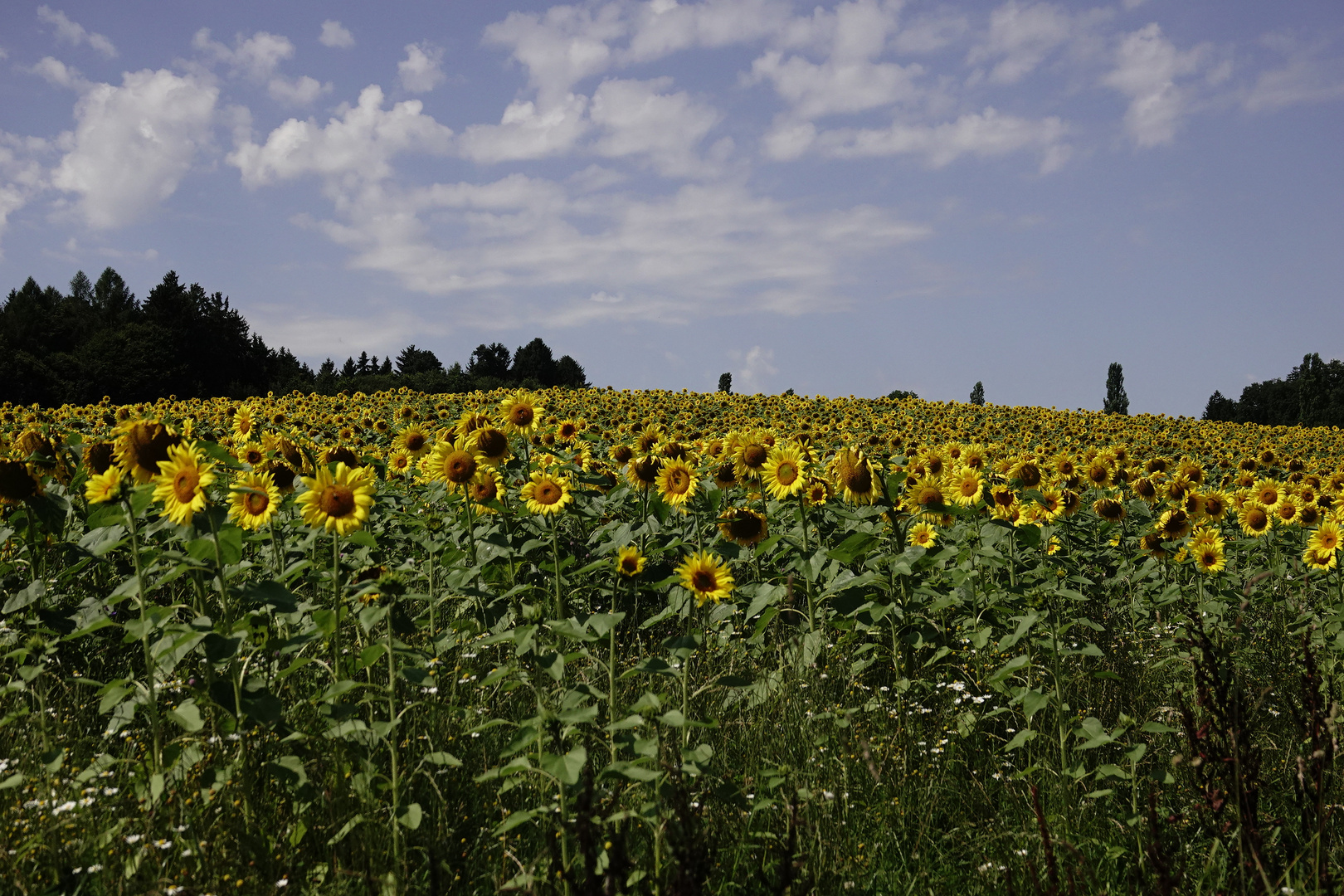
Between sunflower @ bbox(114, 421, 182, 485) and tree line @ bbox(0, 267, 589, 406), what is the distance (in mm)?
28213

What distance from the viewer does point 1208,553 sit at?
6.19 meters

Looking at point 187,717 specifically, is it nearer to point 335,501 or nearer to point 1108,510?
point 335,501

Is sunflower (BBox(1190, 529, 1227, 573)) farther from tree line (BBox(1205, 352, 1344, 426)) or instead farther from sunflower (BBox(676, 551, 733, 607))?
tree line (BBox(1205, 352, 1344, 426))

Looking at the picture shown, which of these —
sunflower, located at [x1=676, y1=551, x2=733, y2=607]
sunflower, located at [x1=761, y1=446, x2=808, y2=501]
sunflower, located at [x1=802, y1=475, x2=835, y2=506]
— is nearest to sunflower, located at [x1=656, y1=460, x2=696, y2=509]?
sunflower, located at [x1=761, y1=446, x2=808, y2=501]

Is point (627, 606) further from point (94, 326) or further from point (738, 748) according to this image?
point (94, 326)

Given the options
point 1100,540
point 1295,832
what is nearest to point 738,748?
point 1295,832

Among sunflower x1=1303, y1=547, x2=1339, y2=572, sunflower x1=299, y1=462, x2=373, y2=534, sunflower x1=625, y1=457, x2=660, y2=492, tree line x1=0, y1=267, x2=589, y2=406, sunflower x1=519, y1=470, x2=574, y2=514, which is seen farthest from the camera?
tree line x1=0, y1=267, x2=589, y2=406

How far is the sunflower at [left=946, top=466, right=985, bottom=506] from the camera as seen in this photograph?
547cm

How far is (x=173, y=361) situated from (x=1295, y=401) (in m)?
71.5

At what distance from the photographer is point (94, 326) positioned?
63.2 m

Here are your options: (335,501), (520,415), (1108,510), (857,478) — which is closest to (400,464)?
(520,415)

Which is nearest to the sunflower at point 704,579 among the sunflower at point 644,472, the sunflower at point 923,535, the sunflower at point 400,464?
the sunflower at point 644,472

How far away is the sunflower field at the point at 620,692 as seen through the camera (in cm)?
289

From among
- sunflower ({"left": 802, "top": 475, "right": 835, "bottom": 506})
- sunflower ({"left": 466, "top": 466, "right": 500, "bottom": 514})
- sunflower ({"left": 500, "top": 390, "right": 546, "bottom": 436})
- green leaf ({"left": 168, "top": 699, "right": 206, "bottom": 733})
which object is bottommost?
green leaf ({"left": 168, "top": 699, "right": 206, "bottom": 733})
